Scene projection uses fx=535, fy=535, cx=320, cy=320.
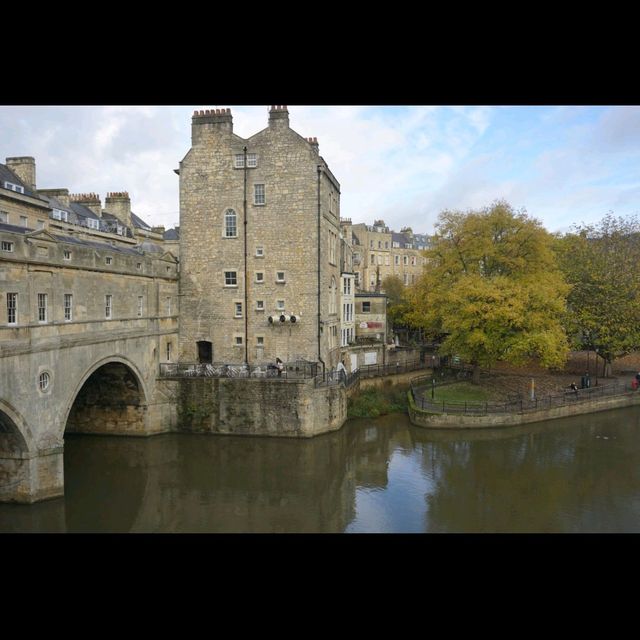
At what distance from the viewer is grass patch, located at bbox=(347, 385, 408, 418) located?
28.3 metres

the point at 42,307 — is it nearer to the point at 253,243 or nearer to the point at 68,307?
the point at 68,307

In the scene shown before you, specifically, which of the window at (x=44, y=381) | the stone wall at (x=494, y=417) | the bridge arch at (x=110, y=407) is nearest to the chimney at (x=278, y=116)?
the bridge arch at (x=110, y=407)

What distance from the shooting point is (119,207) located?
43531 mm

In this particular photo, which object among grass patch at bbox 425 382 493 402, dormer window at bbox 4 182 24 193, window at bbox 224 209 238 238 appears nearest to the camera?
window at bbox 224 209 238 238

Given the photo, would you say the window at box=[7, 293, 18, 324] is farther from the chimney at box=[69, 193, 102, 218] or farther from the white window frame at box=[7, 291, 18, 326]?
the chimney at box=[69, 193, 102, 218]

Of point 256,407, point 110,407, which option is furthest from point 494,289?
→ point 110,407

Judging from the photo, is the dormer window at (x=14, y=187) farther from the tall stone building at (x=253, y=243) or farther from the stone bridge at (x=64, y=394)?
the stone bridge at (x=64, y=394)

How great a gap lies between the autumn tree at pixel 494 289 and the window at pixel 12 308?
814 inches

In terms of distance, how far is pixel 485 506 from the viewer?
17.1 meters

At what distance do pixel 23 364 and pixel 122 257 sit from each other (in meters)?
7.46

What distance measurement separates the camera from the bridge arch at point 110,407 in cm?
2422

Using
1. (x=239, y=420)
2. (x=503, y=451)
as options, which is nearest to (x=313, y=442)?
(x=239, y=420)

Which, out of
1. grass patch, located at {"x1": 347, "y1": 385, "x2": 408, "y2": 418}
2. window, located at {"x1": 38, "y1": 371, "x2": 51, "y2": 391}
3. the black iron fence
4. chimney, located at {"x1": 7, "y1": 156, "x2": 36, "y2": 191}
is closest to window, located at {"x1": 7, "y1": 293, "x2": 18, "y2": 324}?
window, located at {"x1": 38, "y1": 371, "x2": 51, "y2": 391}

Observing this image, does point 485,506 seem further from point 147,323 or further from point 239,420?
point 147,323
